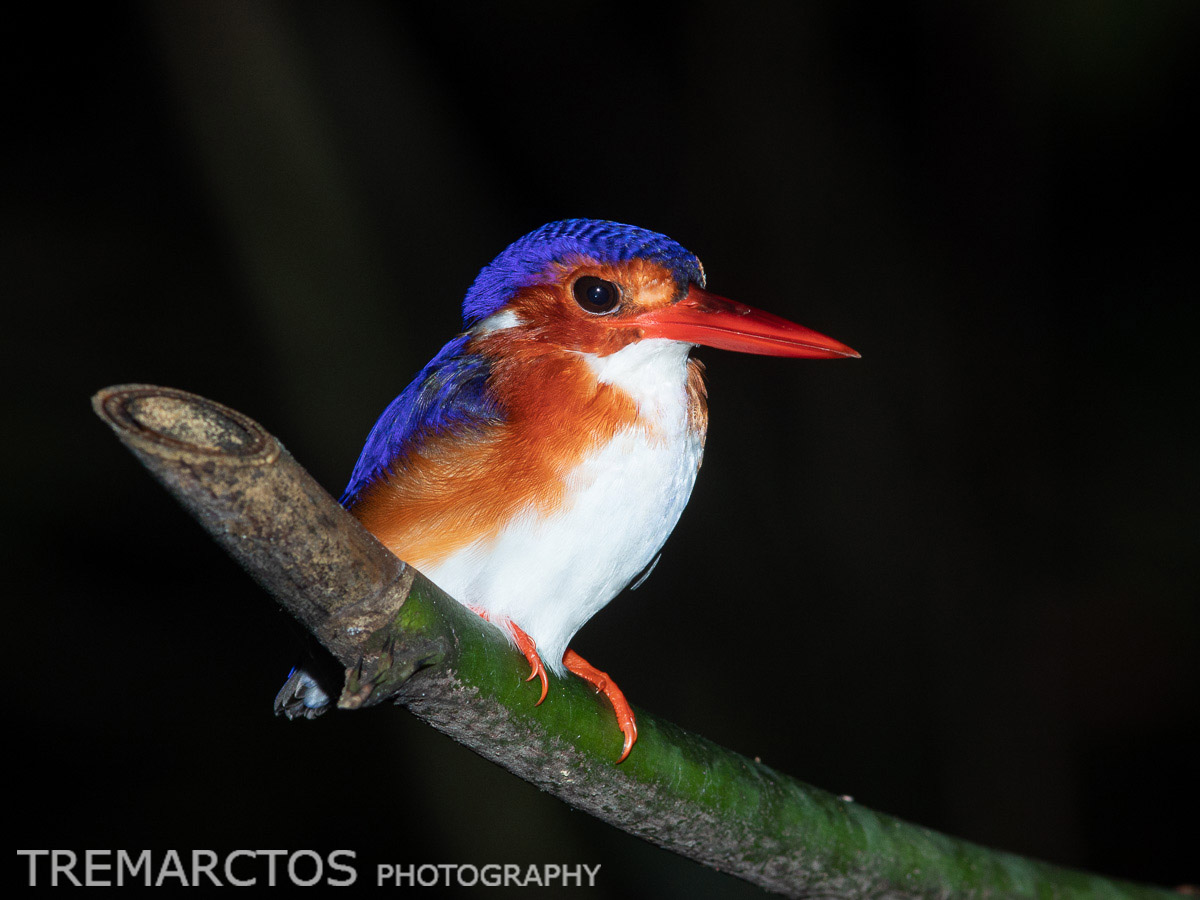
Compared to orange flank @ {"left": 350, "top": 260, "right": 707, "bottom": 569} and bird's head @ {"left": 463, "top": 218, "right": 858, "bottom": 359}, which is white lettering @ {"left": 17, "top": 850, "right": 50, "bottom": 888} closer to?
orange flank @ {"left": 350, "top": 260, "right": 707, "bottom": 569}

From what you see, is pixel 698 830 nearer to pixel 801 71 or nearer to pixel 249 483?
pixel 249 483

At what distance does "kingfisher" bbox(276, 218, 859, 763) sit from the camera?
1.43m

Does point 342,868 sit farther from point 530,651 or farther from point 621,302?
point 621,302

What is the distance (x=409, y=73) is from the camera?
11.9 feet

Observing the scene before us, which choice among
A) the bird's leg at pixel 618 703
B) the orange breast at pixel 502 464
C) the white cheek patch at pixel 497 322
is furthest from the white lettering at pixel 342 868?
the white cheek patch at pixel 497 322

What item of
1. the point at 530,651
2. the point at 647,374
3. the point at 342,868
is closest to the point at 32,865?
the point at 342,868

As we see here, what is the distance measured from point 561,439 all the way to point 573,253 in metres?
0.32

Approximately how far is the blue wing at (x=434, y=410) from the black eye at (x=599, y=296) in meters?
0.18

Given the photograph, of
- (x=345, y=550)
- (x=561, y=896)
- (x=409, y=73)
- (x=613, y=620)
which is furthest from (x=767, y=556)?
(x=345, y=550)

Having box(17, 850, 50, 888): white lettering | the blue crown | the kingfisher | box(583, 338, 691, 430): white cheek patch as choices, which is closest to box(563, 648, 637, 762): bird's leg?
the kingfisher

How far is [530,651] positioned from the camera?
4.66 feet

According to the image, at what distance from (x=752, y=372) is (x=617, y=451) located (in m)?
3.18

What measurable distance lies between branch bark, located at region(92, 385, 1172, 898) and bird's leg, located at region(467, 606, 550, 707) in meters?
0.02

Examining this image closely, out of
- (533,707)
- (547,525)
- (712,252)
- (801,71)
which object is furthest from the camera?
(712,252)
